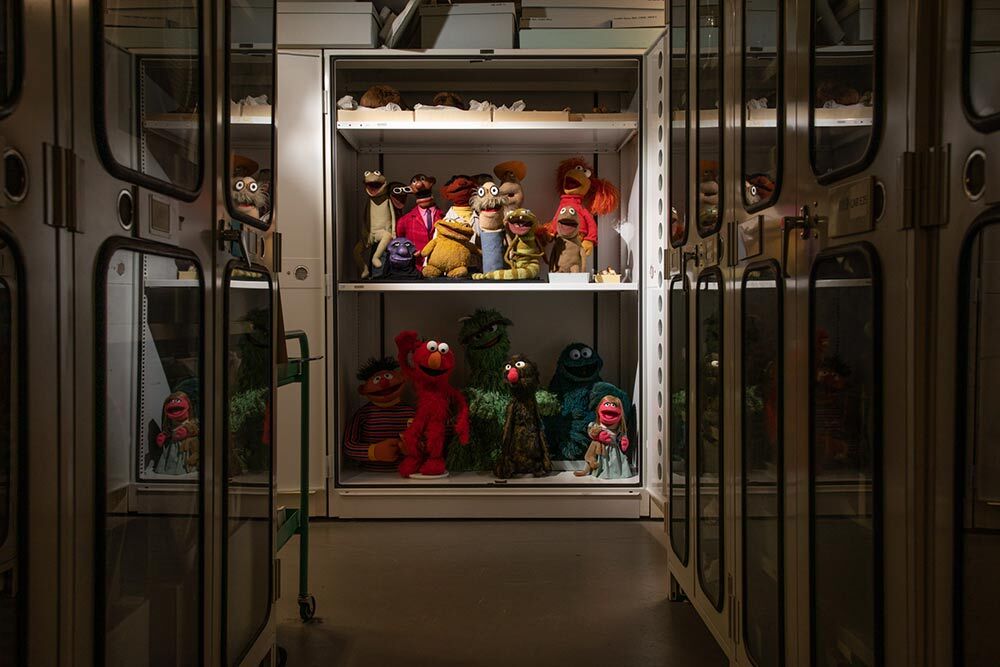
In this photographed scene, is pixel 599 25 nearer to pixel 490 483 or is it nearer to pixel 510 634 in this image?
pixel 490 483

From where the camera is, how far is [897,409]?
3.22 feet

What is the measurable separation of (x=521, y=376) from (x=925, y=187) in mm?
2418

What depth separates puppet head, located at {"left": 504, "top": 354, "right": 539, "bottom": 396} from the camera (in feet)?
10.7

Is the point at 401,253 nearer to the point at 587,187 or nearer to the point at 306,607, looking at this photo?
the point at 587,187

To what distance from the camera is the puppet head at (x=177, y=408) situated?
1256mm

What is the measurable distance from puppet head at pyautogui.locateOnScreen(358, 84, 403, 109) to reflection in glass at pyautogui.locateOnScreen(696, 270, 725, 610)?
186cm

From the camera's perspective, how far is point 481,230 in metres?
3.42

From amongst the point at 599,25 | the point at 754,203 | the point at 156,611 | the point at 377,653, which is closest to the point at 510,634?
the point at 377,653

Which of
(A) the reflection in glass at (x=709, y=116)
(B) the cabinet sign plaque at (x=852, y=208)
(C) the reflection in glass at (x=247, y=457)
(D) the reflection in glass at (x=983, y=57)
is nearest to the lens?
(D) the reflection in glass at (x=983, y=57)

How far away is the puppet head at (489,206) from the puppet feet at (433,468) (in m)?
0.99

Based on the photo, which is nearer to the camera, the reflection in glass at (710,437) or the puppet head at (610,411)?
the reflection in glass at (710,437)

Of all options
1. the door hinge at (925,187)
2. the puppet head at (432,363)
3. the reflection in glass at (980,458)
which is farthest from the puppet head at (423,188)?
the reflection in glass at (980,458)

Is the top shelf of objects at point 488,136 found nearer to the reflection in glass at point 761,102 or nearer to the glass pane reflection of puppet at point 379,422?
the glass pane reflection of puppet at point 379,422

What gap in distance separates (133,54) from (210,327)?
46 cm
